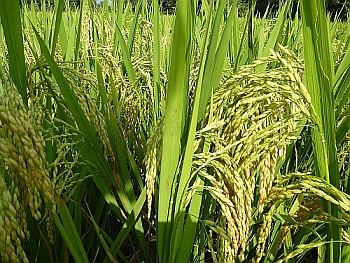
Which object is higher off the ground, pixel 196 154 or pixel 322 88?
pixel 322 88

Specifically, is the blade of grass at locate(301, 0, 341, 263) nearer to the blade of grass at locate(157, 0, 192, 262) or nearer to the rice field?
the rice field

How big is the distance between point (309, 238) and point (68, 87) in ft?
2.18

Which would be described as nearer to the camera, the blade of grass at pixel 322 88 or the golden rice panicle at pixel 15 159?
the golden rice panicle at pixel 15 159

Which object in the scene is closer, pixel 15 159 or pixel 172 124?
pixel 15 159

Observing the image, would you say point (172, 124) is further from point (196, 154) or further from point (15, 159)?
point (15, 159)

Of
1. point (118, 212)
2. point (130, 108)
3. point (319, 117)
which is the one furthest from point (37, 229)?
point (319, 117)

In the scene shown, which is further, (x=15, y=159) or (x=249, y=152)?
(x=249, y=152)

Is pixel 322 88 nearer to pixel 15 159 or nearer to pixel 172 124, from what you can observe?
pixel 172 124

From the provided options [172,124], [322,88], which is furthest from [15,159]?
[322,88]

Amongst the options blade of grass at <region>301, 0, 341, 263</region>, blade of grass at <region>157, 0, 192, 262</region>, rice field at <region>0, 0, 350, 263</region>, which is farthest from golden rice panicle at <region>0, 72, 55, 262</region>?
blade of grass at <region>301, 0, 341, 263</region>

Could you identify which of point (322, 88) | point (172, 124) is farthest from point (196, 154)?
point (322, 88)

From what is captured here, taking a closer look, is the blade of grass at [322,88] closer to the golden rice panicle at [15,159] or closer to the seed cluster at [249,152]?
the seed cluster at [249,152]

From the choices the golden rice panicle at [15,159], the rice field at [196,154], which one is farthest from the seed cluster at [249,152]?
the golden rice panicle at [15,159]

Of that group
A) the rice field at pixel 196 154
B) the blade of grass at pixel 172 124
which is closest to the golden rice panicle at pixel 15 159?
the rice field at pixel 196 154
